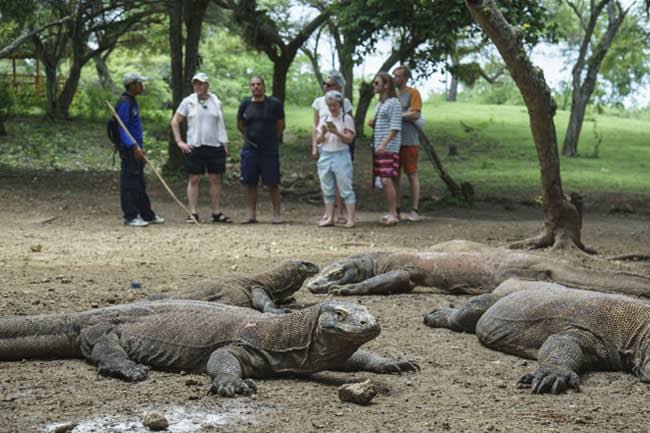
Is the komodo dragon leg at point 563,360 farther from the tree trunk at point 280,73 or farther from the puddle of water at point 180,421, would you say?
the tree trunk at point 280,73

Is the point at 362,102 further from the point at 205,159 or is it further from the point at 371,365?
the point at 371,365

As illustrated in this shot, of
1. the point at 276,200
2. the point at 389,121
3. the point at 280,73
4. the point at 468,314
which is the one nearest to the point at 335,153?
the point at 389,121

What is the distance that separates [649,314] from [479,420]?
1.27 m

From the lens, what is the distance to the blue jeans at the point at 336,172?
1034 cm

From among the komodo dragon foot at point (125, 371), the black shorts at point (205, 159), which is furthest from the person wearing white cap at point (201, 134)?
the komodo dragon foot at point (125, 371)

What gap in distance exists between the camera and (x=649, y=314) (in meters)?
4.54

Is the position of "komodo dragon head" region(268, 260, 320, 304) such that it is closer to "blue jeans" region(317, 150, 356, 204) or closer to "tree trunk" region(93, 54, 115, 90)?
"blue jeans" region(317, 150, 356, 204)

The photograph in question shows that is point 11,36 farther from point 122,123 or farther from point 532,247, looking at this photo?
point 532,247

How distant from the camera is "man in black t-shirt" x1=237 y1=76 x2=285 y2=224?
10.7 meters

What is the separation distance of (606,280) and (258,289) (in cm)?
223

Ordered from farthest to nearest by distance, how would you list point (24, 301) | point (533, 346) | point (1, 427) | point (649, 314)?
point (24, 301) → point (533, 346) → point (649, 314) → point (1, 427)

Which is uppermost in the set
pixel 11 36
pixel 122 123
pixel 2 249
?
pixel 11 36

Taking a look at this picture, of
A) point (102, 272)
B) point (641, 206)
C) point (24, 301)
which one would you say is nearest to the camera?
point (24, 301)

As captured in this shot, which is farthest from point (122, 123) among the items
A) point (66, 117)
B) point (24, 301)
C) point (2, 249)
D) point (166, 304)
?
point (66, 117)
